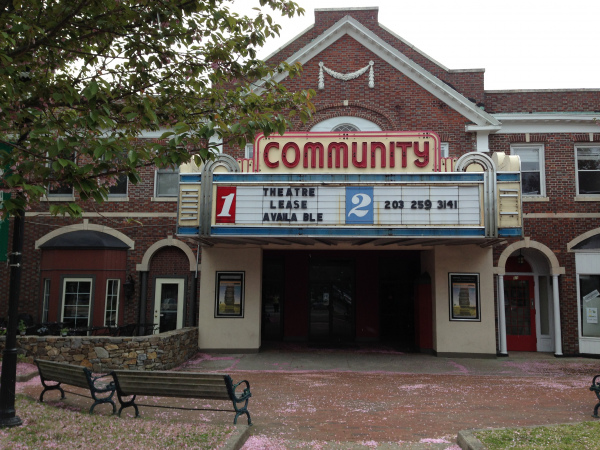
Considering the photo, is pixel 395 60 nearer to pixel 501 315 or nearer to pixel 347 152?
pixel 347 152

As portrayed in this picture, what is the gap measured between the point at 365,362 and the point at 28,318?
34.3 ft

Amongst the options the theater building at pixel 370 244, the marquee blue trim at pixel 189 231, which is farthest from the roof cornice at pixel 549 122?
the marquee blue trim at pixel 189 231

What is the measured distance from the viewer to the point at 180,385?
7617mm

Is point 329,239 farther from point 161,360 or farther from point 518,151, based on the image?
point 518,151

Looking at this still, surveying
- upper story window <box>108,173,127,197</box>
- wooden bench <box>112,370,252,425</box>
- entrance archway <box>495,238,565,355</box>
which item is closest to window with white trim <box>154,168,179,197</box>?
upper story window <box>108,173,127,197</box>

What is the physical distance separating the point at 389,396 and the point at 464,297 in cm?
558

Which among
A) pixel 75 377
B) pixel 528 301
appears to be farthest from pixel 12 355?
pixel 528 301

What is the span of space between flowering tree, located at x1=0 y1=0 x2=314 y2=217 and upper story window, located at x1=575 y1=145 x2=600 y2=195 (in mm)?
11150

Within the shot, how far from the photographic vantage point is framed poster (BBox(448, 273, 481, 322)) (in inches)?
567

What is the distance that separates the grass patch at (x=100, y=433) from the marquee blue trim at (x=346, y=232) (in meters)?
5.67

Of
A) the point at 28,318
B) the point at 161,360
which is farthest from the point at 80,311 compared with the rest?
the point at 161,360

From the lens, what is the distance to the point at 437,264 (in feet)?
48.0

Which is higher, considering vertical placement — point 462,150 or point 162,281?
point 462,150

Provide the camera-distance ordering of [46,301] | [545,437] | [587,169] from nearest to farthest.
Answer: [545,437]
[587,169]
[46,301]
